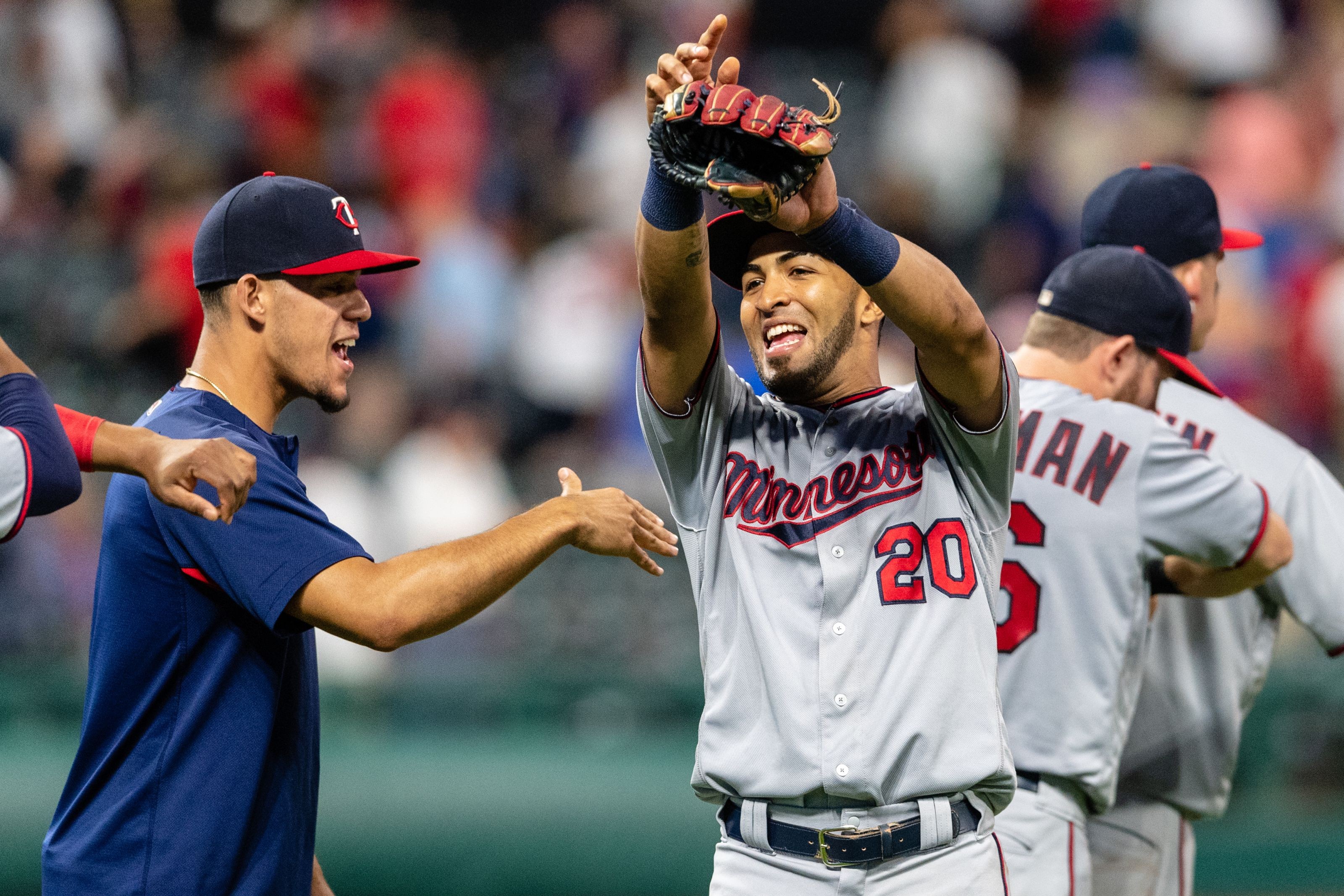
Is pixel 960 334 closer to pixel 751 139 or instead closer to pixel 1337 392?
pixel 751 139

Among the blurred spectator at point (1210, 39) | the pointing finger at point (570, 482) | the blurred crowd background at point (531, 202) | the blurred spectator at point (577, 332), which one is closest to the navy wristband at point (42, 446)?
the pointing finger at point (570, 482)

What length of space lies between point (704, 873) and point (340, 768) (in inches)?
54.3

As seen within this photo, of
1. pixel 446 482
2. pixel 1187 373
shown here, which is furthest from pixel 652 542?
pixel 446 482

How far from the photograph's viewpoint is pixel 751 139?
2459mm

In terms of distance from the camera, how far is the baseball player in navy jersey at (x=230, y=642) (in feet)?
8.45

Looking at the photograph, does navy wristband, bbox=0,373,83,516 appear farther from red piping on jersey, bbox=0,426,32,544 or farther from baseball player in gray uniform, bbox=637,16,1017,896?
baseball player in gray uniform, bbox=637,16,1017,896

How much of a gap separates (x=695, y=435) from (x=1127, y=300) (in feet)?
4.09

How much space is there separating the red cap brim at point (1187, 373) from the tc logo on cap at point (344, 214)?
1.88 meters

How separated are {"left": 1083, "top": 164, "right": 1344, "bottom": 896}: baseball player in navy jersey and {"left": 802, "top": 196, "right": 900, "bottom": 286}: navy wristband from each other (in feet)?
5.39

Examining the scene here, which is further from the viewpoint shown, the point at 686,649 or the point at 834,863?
the point at 686,649

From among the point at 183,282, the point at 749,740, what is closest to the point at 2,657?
the point at 183,282

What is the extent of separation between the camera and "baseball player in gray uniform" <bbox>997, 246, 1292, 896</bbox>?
11.0 ft

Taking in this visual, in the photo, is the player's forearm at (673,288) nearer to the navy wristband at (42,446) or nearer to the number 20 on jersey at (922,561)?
the number 20 on jersey at (922,561)

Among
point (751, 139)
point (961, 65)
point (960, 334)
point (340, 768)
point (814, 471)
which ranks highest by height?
point (961, 65)
